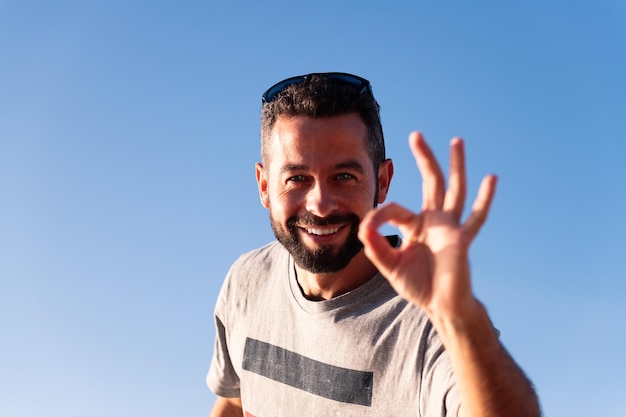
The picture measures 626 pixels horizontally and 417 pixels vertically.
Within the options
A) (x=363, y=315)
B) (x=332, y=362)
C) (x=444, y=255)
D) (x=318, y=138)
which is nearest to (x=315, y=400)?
(x=332, y=362)

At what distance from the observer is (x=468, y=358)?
8.54 feet

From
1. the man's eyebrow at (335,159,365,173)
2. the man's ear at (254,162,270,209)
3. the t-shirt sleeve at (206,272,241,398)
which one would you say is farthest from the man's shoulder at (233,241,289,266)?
the man's eyebrow at (335,159,365,173)

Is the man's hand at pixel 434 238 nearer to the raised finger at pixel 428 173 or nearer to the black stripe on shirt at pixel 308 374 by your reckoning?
the raised finger at pixel 428 173

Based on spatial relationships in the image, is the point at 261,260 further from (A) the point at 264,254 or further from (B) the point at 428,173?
(B) the point at 428,173

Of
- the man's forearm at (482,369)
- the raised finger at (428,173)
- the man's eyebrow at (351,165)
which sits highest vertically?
the man's eyebrow at (351,165)

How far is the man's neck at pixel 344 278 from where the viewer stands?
13.5 ft

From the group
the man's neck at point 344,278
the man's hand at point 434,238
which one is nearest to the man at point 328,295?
the man's neck at point 344,278

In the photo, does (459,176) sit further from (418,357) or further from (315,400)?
(315,400)

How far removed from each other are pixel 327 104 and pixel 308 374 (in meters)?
1.57

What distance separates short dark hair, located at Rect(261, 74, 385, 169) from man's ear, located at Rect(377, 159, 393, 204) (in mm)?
61

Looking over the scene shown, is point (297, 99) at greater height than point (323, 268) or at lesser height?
greater

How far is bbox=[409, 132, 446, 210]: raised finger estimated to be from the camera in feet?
8.59

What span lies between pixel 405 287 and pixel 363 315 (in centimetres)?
139

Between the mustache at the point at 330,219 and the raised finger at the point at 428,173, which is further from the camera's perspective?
the mustache at the point at 330,219
